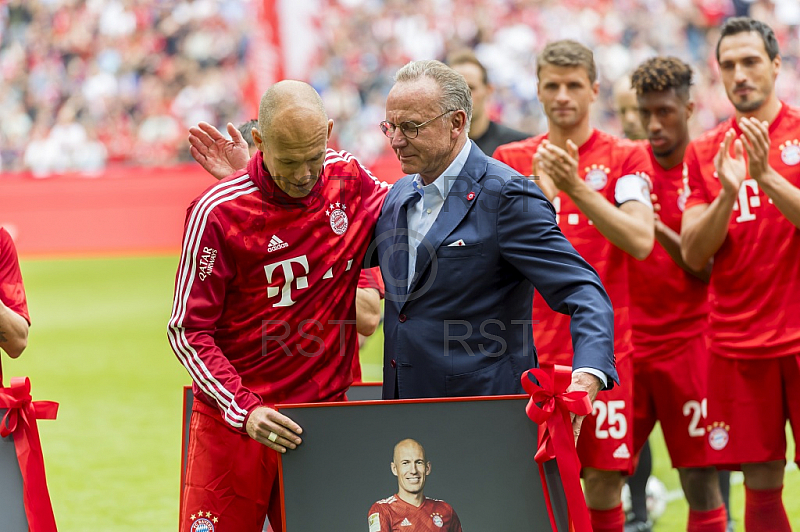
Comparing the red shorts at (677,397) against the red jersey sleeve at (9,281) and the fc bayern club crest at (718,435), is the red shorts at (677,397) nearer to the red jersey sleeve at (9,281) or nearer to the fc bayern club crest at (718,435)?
the fc bayern club crest at (718,435)

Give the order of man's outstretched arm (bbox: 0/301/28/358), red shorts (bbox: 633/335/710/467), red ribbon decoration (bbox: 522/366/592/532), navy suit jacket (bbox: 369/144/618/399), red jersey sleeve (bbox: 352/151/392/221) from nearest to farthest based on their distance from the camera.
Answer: red ribbon decoration (bbox: 522/366/592/532), navy suit jacket (bbox: 369/144/618/399), red jersey sleeve (bbox: 352/151/392/221), man's outstretched arm (bbox: 0/301/28/358), red shorts (bbox: 633/335/710/467)

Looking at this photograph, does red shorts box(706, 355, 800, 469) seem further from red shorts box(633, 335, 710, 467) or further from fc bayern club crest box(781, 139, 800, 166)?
fc bayern club crest box(781, 139, 800, 166)

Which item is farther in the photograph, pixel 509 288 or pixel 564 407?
pixel 509 288

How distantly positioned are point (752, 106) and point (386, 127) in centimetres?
211

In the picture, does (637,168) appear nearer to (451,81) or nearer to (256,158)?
(451,81)

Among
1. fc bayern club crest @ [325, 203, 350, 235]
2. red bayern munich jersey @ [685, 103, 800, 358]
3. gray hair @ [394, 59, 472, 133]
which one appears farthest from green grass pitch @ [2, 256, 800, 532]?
gray hair @ [394, 59, 472, 133]

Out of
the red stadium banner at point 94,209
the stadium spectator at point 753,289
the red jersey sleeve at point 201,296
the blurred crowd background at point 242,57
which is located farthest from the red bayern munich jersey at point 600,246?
the blurred crowd background at point 242,57

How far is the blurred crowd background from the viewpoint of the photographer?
22031mm

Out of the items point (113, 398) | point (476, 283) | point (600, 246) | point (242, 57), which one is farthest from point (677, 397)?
point (242, 57)

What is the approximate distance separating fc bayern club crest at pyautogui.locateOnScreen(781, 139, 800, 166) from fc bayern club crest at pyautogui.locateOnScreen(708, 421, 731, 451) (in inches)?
48.8

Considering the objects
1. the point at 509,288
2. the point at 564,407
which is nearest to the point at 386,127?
the point at 509,288

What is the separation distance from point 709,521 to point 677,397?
620mm

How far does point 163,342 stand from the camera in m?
12.7

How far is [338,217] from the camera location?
3604mm
